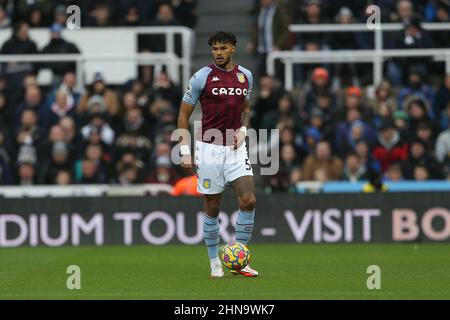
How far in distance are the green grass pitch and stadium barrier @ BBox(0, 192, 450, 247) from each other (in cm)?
37

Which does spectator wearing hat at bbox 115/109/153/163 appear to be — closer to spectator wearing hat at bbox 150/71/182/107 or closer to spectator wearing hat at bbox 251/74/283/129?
spectator wearing hat at bbox 150/71/182/107

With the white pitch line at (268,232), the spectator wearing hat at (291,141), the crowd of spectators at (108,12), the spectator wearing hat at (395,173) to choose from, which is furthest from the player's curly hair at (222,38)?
the crowd of spectators at (108,12)

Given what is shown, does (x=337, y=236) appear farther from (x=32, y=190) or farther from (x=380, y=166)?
(x=32, y=190)

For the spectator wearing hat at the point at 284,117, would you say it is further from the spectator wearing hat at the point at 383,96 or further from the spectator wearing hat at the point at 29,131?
the spectator wearing hat at the point at 29,131

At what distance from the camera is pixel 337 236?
19.5 meters

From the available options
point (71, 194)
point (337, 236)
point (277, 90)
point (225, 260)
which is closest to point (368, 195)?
point (337, 236)

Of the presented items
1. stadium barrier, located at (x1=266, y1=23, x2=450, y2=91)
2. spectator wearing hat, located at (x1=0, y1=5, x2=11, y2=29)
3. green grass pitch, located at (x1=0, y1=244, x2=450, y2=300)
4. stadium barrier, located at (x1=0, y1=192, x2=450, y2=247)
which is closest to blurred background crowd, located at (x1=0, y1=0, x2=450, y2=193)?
stadium barrier, located at (x1=266, y1=23, x2=450, y2=91)

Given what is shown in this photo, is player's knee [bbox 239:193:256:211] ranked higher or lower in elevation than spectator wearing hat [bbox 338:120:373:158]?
higher

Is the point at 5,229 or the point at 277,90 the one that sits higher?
the point at 277,90

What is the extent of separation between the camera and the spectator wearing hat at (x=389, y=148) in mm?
20578

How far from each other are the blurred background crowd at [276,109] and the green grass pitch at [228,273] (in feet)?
6.19

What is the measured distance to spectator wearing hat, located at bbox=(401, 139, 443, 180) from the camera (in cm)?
2022

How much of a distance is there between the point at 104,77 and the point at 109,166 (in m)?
2.95

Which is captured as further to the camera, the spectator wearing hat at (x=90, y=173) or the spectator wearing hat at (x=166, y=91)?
the spectator wearing hat at (x=166, y=91)
